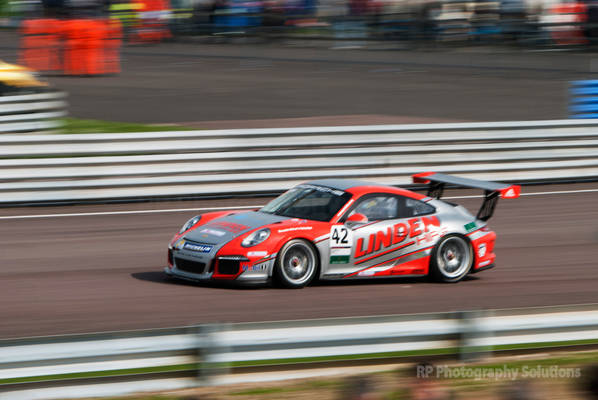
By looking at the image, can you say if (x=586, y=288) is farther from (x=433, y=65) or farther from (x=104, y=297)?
(x=433, y=65)

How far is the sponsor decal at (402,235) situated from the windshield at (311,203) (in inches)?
18.9

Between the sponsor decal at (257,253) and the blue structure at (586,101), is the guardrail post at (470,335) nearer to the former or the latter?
the sponsor decal at (257,253)

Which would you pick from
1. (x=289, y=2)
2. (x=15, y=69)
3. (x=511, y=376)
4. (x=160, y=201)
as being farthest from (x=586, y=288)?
(x=289, y=2)

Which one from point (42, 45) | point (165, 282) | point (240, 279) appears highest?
point (42, 45)

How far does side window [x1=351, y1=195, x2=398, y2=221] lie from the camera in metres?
10.8

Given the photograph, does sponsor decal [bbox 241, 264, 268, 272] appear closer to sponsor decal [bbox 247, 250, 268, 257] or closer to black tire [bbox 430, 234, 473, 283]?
sponsor decal [bbox 247, 250, 268, 257]

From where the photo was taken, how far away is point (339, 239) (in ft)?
34.4

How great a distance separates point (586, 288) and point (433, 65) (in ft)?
74.6

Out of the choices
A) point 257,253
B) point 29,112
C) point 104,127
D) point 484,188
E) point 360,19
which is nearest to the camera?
point 257,253

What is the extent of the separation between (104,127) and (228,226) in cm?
991

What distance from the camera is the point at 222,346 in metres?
6.76

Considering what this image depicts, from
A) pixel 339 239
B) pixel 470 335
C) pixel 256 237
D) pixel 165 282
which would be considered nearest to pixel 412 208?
pixel 339 239

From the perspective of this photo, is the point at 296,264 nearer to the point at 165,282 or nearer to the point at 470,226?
the point at 165,282

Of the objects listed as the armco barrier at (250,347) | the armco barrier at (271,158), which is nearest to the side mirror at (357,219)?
the armco barrier at (250,347)
